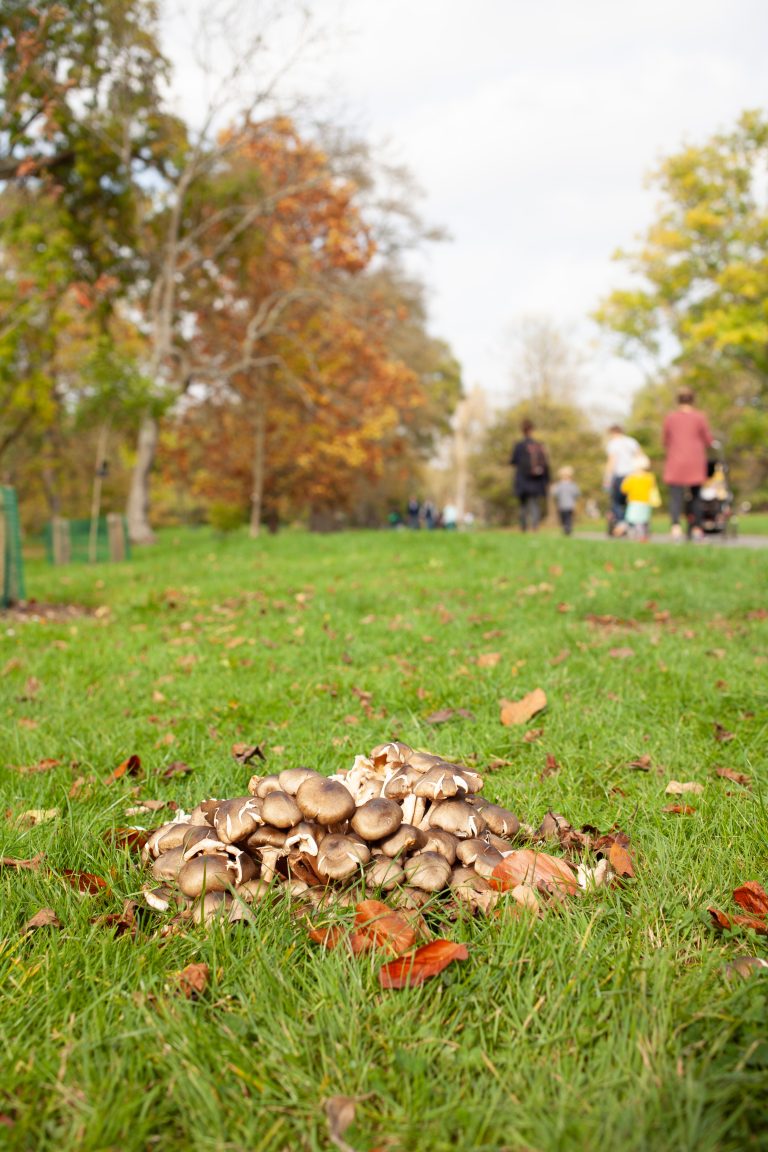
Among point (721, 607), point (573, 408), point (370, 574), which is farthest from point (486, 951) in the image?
point (573, 408)

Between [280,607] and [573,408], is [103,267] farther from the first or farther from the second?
[573,408]

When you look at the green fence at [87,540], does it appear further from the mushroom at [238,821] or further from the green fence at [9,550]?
the mushroom at [238,821]

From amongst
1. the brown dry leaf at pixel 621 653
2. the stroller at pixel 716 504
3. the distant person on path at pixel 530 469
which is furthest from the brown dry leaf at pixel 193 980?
the distant person on path at pixel 530 469

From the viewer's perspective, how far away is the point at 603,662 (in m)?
4.76

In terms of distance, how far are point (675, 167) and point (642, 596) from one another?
89.7 ft

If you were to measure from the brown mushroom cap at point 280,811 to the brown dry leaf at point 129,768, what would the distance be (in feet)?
4.33

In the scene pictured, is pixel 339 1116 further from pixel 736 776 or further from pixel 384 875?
pixel 736 776

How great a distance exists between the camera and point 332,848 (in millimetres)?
2057

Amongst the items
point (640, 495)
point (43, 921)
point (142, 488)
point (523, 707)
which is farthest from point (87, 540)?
point (43, 921)

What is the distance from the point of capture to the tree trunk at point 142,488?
72.0 feet

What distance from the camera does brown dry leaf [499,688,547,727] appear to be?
3.73 meters

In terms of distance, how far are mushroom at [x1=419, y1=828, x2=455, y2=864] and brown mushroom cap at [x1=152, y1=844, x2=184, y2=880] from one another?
2.27ft

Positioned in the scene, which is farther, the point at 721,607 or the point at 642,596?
the point at 642,596

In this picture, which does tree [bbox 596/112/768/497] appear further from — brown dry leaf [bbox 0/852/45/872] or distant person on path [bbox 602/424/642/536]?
brown dry leaf [bbox 0/852/45/872]
